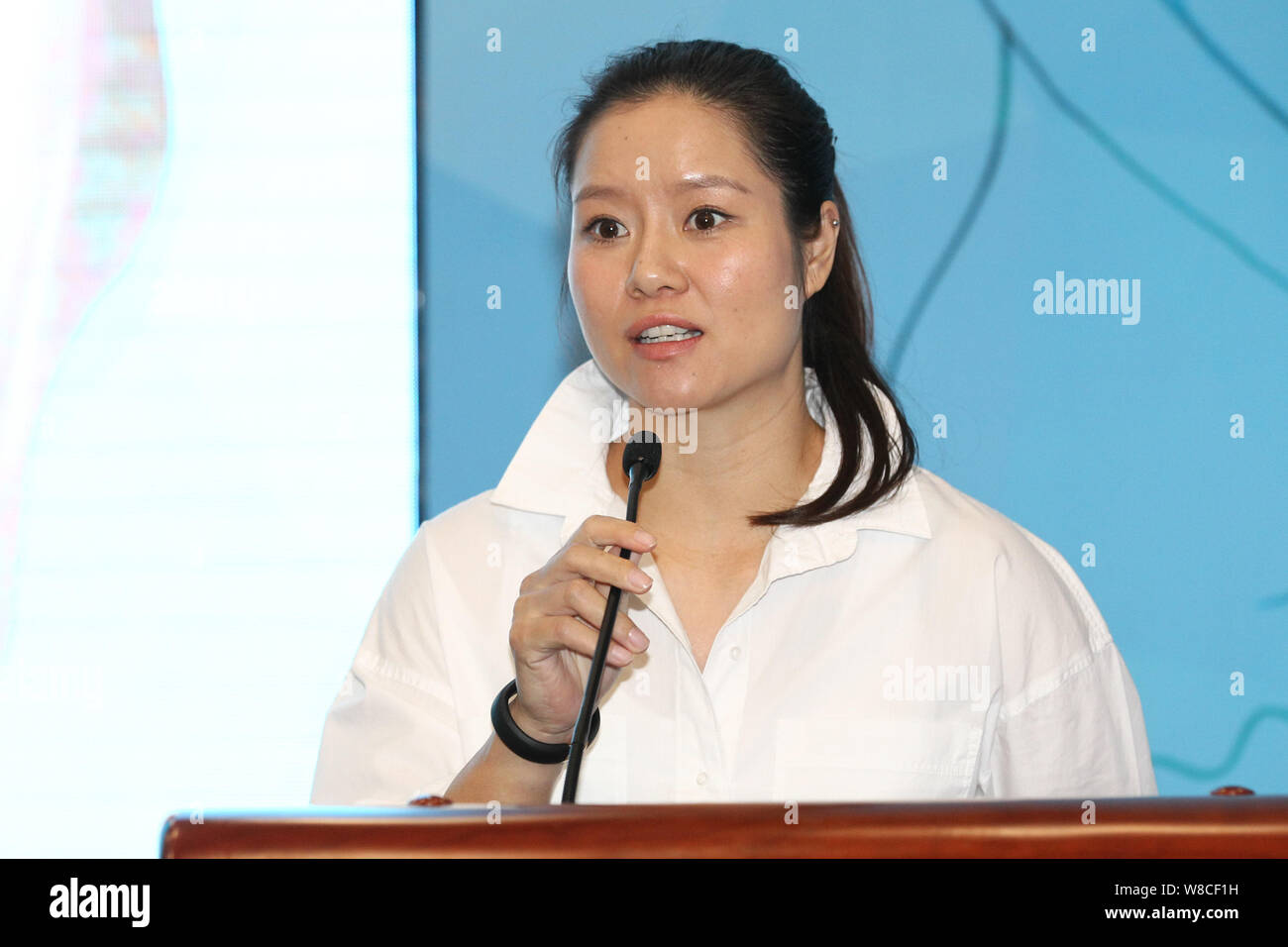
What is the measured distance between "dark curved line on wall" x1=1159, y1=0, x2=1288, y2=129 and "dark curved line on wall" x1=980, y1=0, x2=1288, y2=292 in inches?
7.4

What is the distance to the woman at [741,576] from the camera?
1339 mm

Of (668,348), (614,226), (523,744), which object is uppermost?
(614,226)

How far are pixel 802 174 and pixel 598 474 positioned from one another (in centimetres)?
42

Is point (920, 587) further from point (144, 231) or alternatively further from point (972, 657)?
point (144, 231)

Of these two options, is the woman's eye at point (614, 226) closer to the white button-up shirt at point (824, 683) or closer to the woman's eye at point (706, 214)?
the woman's eye at point (706, 214)

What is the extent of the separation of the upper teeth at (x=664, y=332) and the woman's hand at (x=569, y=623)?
0.30m

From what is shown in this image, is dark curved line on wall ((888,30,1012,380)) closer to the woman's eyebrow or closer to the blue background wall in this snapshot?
the blue background wall

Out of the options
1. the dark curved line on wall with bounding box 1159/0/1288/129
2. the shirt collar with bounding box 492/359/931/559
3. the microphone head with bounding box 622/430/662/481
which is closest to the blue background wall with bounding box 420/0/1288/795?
the dark curved line on wall with bounding box 1159/0/1288/129

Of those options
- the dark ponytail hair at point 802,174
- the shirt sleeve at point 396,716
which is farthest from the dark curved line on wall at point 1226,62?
the shirt sleeve at point 396,716

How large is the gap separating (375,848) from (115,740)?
5.02 ft

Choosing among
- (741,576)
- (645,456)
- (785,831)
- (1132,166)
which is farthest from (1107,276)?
(785,831)

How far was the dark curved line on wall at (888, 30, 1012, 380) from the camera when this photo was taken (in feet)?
6.19

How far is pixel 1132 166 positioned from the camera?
6.20 ft

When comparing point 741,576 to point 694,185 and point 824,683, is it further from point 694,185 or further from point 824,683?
point 694,185
